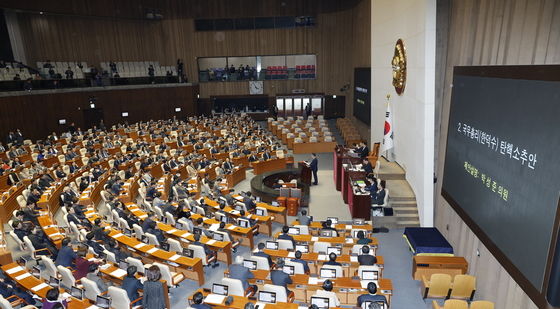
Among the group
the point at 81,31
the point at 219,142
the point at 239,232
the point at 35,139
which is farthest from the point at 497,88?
the point at 81,31

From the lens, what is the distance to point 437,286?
9.17 meters

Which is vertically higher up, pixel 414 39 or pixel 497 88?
pixel 414 39

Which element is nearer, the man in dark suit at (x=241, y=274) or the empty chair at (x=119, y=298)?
the empty chair at (x=119, y=298)

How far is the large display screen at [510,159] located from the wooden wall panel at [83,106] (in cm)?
2546

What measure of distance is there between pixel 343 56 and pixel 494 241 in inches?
1212

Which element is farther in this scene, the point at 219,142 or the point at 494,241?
the point at 219,142

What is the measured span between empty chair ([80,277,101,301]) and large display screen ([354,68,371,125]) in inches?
790

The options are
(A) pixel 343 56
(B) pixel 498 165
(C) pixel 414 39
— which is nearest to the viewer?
(B) pixel 498 165

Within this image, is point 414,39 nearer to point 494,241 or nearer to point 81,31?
point 494,241

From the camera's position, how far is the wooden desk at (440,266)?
391 inches

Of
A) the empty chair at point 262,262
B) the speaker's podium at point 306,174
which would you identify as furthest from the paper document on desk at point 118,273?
the speaker's podium at point 306,174

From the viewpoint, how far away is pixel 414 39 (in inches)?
539

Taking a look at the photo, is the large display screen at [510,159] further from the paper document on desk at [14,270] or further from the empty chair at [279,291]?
the paper document on desk at [14,270]

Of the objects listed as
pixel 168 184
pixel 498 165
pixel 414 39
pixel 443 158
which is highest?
pixel 414 39
